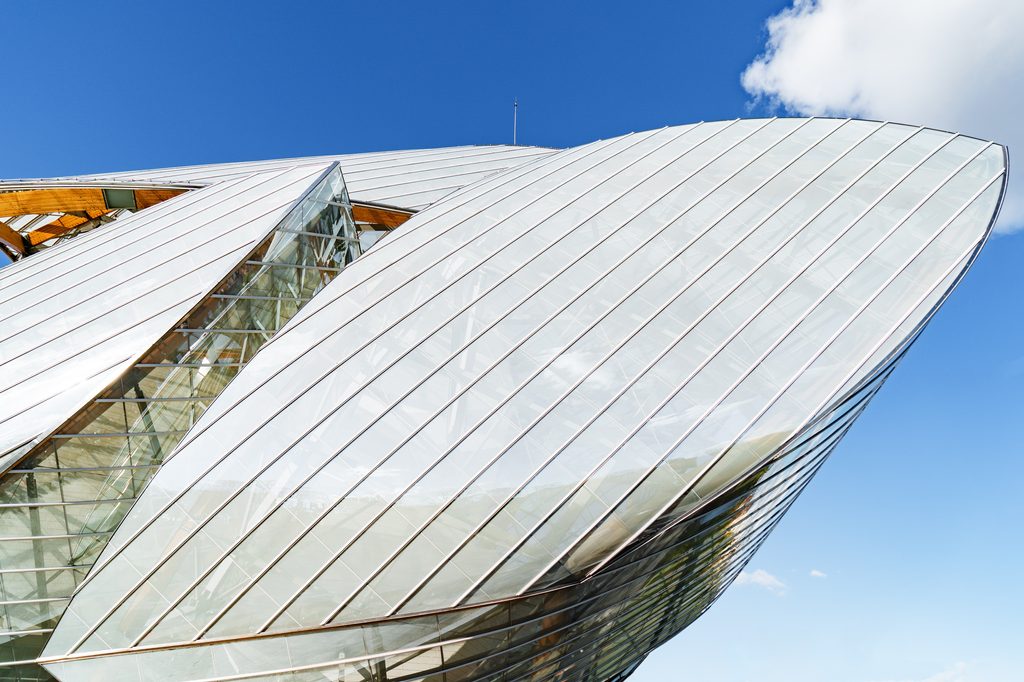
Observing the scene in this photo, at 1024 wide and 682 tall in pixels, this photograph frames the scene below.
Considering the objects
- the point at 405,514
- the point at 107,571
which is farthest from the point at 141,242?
the point at 405,514

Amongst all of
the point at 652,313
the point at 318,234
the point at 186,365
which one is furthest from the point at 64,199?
the point at 652,313

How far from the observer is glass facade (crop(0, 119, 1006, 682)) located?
952cm

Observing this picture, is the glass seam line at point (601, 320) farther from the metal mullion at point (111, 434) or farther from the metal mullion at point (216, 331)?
the metal mullion at point (216, 331)

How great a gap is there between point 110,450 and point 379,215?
9411 millimetres

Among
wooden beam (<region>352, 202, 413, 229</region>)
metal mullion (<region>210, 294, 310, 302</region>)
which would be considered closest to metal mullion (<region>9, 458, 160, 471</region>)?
metal mullion (<region>210, 294, 310, 302</region>)

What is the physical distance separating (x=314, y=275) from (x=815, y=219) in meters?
12.0

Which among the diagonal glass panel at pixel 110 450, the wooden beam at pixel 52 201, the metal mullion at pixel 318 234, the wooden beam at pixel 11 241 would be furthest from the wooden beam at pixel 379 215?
the wooden beam at pixel 11 241

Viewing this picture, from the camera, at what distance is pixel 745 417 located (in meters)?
10.7

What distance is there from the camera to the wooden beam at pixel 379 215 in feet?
55.8

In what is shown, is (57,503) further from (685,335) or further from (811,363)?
(811,363)

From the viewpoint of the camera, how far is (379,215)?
17.3 meters

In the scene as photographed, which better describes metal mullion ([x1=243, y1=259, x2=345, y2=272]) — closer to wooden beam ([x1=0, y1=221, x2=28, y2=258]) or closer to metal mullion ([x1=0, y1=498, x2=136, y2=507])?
metal mullion ([x1=0, y1=498, x2=136, y2=507])

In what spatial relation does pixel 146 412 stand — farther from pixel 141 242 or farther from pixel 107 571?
pixel 141 242

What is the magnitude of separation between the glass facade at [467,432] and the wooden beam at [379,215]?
2.46m
